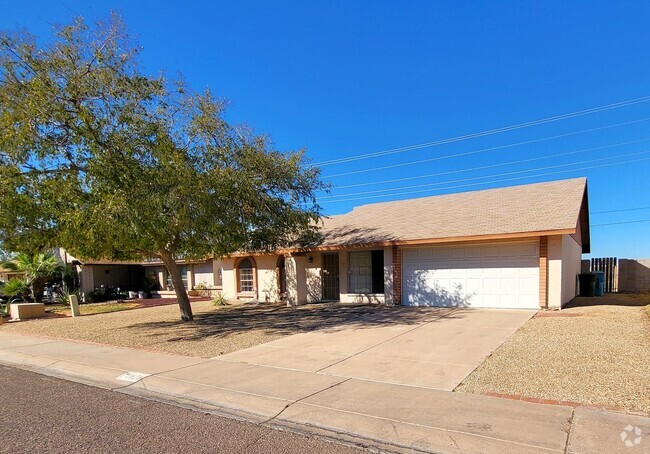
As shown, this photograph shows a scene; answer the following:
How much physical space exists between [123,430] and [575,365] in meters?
6.87

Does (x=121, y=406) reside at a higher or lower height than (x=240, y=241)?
lower

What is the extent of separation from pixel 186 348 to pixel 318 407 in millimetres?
5322

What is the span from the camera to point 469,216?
16.2 meters

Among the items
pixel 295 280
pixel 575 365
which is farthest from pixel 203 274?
pixel 575 365

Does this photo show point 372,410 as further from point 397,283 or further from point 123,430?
point 397,283

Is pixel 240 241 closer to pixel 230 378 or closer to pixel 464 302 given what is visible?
pixel 230 378

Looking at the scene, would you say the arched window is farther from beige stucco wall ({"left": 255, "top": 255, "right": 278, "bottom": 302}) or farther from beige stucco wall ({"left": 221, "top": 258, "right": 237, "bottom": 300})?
beige stucco wall ({"left": 255, "top": 255, "right": 278, "bottom": 302})

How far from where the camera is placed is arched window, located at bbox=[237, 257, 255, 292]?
68.9 feet

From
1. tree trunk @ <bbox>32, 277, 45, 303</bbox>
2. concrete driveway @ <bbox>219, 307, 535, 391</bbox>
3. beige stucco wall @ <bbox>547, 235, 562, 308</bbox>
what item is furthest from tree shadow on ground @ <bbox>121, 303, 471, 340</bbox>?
tree trunk @ <bbox>32, 277, 45, 303</bbox>

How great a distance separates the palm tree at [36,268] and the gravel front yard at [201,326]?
677 centimetres

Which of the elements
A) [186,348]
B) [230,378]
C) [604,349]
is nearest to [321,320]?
[186,348]

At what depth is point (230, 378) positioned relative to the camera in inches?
277

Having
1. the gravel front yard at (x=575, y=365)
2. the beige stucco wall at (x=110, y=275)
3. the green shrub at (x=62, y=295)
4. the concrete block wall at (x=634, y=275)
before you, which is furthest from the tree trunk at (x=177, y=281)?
the concrete block wall at (x=634, y=275)

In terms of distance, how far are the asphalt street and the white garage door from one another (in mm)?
11487
